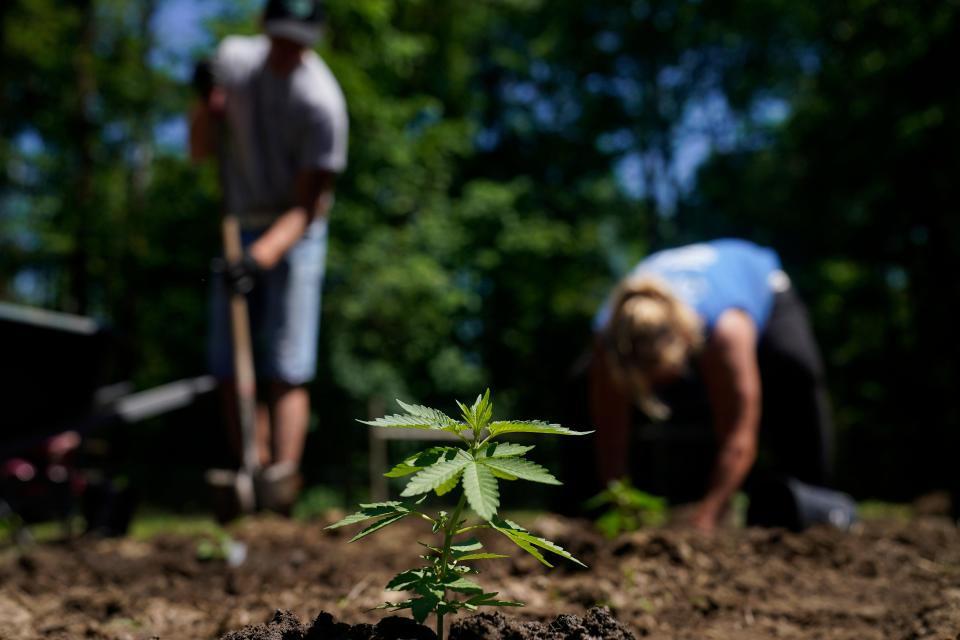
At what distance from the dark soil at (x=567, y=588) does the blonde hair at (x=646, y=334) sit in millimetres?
551

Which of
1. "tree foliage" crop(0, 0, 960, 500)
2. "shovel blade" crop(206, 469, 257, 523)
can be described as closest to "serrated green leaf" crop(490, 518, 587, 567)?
"shovel blade" crop(206, 469, 257, 523)

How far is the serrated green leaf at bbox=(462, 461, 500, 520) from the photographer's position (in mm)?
858

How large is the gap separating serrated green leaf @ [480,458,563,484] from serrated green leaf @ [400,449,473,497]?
1.1 inches

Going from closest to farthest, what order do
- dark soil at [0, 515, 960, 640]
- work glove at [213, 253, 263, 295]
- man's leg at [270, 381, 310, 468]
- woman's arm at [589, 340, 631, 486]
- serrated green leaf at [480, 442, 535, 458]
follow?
serrated green leaf at [480, 442, 535, 458], dark soil at [0, 515, 960, 640], work glove at [213, 253, 263, 295], woman's arm at [589, 340, 631, 486], man's leg at [270, 381, 310, 468]

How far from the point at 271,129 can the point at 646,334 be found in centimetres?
184

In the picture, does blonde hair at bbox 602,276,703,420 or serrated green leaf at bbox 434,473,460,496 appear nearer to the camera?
serrated green leaf at bbox 434,473,460,496

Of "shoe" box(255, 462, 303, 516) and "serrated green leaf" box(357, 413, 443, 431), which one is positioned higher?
"serrated green leaf" box(357, 413, 443, 431)

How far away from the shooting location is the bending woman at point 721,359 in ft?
10.2

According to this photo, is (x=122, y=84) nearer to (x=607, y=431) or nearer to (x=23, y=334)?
(x=23, y=334)

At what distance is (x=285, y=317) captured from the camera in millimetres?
3658

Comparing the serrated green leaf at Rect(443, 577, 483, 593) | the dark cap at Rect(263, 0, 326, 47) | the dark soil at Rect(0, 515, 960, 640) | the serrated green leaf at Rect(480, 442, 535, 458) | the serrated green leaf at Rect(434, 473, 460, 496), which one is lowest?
the dark soil at Rect(0, 515, 960, 640)

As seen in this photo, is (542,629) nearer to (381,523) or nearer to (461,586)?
(461,586)

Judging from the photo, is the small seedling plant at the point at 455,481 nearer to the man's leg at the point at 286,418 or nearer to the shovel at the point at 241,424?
the shovel at the point at 241,424

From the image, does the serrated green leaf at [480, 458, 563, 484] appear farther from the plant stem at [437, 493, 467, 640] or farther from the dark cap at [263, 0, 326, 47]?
the dark cap at [263, 0, 326, 47]
